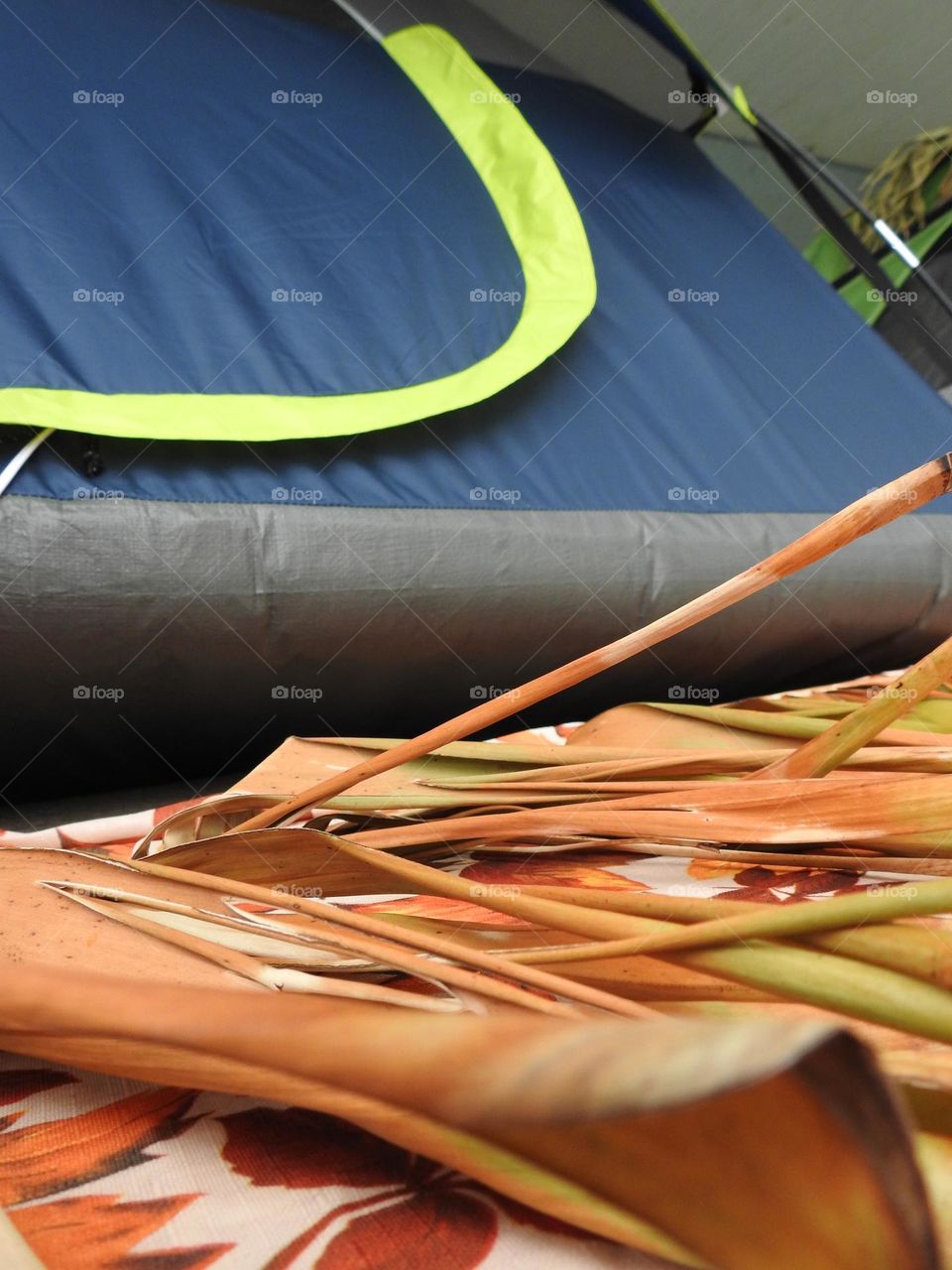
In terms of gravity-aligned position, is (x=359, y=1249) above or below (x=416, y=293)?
below

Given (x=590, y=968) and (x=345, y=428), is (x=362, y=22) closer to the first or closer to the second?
(x=345, y=428)

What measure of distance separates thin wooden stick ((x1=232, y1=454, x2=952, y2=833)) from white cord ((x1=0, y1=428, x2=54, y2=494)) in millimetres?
390

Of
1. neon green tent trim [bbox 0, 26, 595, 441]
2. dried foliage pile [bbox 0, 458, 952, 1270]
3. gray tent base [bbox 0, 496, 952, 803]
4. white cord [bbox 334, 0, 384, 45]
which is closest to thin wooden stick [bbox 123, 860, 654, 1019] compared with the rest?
dried foliage pile [bbox 0, 458, 952, 1270]

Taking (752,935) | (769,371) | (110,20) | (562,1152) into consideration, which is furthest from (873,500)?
(110,20)

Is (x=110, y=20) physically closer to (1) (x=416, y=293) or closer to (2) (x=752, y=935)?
(1) (x=416, y=293)

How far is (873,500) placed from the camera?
0.35 m

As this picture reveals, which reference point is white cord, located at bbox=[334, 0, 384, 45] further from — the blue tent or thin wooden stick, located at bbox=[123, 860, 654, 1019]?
thin wooden stick, located at bbox=[123, 860, 654, 1019]

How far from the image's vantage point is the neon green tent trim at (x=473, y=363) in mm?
754

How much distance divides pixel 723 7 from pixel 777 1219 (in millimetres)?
2703

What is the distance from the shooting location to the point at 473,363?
979mm

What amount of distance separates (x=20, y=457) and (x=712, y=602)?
568mm

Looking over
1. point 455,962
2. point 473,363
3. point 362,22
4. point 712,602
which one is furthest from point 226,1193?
point 362,22

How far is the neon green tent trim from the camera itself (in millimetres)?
754

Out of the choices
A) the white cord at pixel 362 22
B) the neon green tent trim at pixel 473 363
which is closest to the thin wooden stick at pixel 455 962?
the neon green tent trim at pixel 473 363
